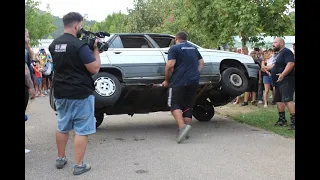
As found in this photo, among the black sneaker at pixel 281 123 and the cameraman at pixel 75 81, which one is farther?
the black sneaker at pixel 281 123

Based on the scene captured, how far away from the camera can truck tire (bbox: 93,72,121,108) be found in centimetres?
739

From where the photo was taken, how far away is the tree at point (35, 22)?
3588cm

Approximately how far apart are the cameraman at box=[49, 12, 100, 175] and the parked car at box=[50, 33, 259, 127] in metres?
1.96

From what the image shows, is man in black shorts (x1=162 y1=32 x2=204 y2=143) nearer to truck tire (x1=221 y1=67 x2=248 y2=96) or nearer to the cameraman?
truck tire (x1=221 y1=67 x2=248 y2=96)

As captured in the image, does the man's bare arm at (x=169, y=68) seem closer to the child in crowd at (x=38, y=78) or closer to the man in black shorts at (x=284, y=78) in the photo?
the man in black shorts at (x=284, y=78)

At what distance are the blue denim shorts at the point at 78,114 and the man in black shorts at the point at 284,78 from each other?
14.6 ft

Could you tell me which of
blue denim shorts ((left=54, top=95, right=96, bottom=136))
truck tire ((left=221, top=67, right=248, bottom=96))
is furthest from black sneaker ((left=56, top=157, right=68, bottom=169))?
truck tire ((left=221, top=67, right=248, bottom=96))

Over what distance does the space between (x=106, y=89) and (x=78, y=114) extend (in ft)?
7.07

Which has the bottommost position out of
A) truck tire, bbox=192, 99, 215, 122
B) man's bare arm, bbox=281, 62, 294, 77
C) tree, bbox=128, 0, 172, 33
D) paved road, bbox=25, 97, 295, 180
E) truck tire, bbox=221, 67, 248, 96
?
paved road, bbox=25, 97, 295, 180

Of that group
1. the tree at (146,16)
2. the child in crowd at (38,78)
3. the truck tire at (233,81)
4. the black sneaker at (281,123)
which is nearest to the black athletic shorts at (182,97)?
the truck tire at (233,81)

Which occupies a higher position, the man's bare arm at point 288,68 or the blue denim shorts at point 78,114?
the man's bare arm at point 288,68

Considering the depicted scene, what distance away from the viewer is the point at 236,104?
1343cm
